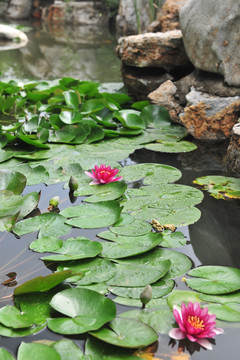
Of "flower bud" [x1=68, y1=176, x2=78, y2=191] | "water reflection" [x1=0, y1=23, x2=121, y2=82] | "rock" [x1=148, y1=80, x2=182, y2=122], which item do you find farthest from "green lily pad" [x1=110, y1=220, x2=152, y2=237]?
"water reflection" [x1=0, y1=23, x2=121, y2=82]

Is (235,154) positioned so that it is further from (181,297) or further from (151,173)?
(181,297)

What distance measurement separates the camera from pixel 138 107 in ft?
10.2

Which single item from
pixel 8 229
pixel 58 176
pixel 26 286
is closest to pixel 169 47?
pixel 58 176

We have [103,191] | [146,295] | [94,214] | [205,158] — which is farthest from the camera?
[205,158]

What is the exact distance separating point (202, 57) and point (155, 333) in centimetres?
205

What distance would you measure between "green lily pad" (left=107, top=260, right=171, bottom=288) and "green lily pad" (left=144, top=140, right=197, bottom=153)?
3.76 ft

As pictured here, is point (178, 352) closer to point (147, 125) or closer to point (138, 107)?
point (147, 125)

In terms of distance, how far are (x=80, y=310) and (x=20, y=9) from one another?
432 inches

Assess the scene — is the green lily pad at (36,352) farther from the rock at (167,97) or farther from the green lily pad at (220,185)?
the rock at (167,97)

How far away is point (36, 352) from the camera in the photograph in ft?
3.45

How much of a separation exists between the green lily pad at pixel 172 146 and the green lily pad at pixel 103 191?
1.89ft

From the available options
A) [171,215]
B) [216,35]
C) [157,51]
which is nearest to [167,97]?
[157,51]

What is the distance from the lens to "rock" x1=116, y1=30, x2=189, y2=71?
10.3ft

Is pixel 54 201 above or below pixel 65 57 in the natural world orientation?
above
